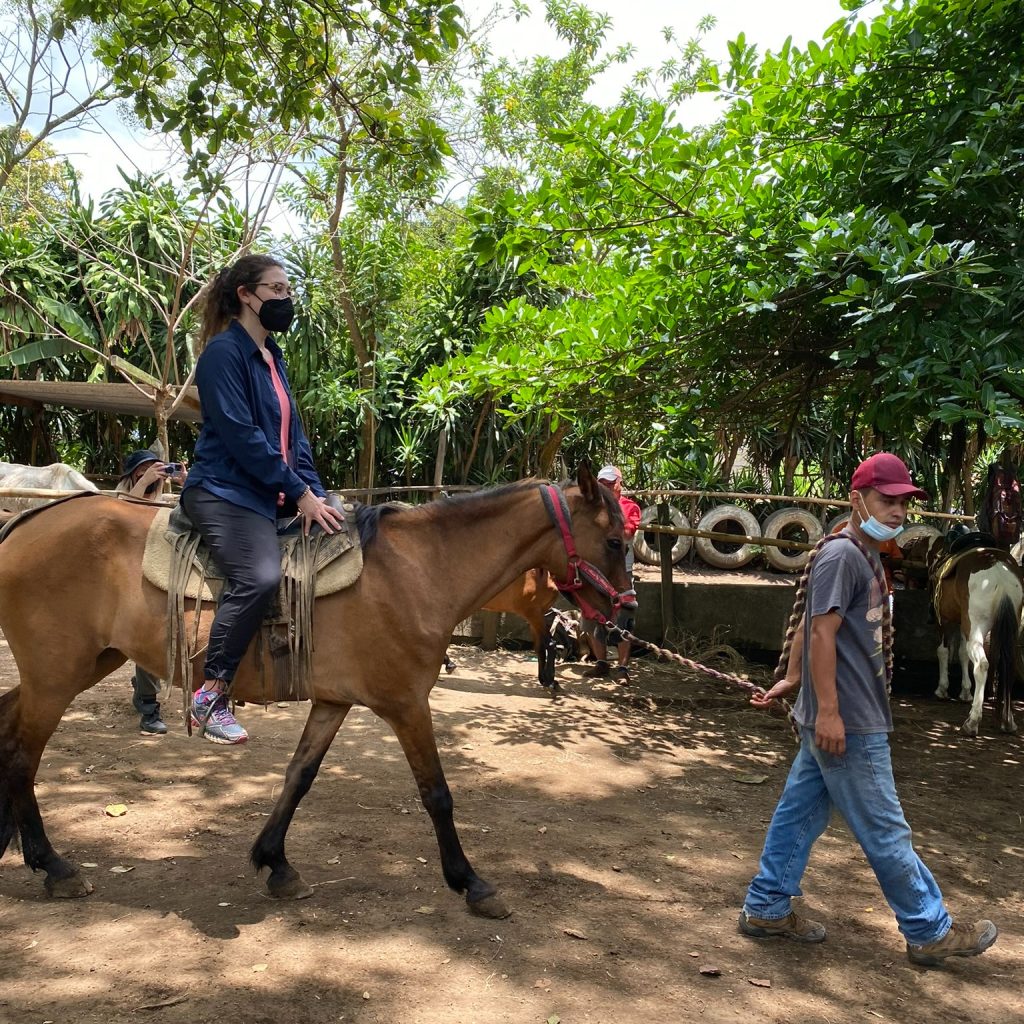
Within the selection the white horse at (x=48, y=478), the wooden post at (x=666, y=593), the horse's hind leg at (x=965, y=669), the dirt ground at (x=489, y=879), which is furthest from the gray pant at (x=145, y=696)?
the horse's hind leg at (x=965, y=669)

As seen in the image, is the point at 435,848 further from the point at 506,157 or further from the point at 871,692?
the point at 506,157

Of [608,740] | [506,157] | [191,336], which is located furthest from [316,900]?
[506,157]

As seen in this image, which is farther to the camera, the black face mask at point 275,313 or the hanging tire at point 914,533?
the hanging tire at point 914,533

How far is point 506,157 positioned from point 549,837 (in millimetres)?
17168

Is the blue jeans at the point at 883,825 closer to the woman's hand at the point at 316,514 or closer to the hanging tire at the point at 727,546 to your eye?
the woman's hand at the point at 316,514

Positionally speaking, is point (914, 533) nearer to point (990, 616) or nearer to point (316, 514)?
point (990, 616)

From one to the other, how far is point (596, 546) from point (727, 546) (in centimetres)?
899

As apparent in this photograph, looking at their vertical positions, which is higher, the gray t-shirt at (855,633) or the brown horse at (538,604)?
the gray t-shirt at (855,633)

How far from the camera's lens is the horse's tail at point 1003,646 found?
25.0ft

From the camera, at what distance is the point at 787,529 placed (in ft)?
44.2

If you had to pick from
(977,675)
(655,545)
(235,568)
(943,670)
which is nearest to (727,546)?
(655,545)

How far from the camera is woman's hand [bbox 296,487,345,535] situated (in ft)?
12.7

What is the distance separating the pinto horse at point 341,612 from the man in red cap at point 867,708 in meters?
1.11

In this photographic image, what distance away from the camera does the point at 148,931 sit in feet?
11.5
